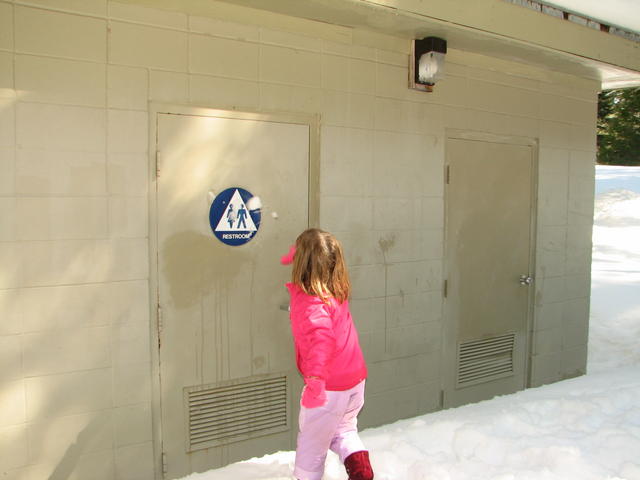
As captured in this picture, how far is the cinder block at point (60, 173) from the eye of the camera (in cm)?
276

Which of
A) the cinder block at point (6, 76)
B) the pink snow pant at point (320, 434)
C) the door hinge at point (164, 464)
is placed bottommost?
the door hinge at point (164, 464)

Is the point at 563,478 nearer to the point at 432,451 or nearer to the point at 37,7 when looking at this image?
the point at 432,451

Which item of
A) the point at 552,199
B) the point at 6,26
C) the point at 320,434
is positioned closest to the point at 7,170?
the point at 6,26

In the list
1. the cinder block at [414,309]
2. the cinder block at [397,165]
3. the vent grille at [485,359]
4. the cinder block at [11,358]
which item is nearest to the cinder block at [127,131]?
the cinder block at [11,358]

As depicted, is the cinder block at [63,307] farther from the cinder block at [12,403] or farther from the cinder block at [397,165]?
the cinder block at [397,165]

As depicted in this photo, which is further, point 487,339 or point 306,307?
point 487,339

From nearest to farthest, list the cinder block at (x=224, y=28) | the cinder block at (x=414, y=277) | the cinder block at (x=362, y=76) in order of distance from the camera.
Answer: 1. the cinder block at (x=224, y=28)
2. the cinder block at (x=362, y=76)
3. the cinder block at (x=414, y=277)

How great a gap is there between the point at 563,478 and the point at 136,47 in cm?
313

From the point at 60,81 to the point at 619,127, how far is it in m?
21.3

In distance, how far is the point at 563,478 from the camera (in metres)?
2.81

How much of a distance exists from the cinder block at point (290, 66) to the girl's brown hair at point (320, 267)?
1.37m

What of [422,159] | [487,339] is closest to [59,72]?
[422,159]

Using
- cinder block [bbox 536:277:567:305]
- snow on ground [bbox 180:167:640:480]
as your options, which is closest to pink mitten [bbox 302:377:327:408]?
snow on ground [bbox 180:167:640:480]

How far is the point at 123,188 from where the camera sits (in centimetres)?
300
